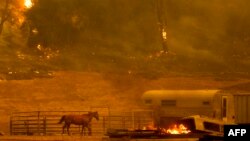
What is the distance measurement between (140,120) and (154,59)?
2579 centimetres

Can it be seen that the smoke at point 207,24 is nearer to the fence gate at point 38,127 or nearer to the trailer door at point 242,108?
the fence gate at point 38,127

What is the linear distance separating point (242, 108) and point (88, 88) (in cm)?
1882

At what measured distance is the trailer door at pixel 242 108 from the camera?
31.7 metres

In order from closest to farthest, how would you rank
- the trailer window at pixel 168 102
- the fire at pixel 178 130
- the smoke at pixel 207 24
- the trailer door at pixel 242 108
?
the fire at pixel 178 130 → the trailer door at pixel 242 108 → the trailer window at pixel 168 102 → the smoke at pixel 207 24

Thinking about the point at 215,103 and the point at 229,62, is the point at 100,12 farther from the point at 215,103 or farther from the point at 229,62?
the point at 215,103

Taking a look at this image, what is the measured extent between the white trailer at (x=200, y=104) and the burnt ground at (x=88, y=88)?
6.25 m

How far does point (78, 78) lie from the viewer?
50.6 m

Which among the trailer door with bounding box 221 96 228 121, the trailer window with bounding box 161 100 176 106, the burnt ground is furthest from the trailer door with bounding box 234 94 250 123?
the burnt ground

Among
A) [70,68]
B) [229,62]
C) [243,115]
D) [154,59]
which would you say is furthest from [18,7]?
[243,115]

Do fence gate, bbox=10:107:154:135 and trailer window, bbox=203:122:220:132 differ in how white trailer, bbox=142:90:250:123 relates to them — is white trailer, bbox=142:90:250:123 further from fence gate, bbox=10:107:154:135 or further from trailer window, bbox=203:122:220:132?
trailer window, bbox=203:122:220:132

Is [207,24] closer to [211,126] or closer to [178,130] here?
[211,126]

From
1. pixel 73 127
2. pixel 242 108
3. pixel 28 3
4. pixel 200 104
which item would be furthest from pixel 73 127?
pixel 28 3

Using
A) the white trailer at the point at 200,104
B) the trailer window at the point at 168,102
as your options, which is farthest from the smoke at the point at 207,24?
the trailer window at the point at 168,102

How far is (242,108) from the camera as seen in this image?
31.9 meters
